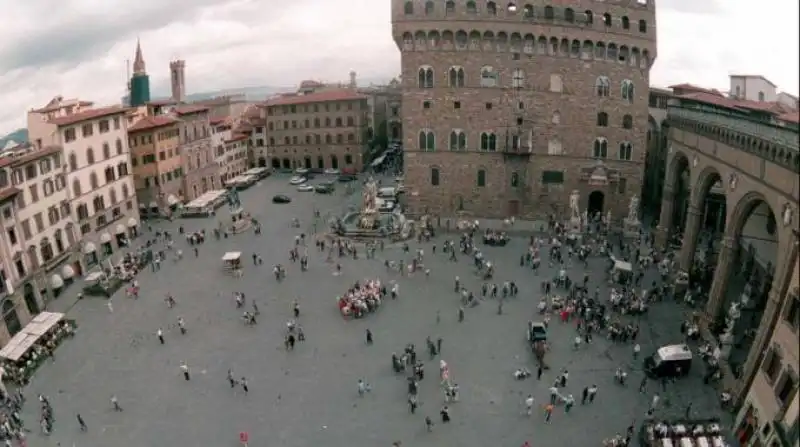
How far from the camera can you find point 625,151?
48.3 metres

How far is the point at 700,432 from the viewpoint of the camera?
21.6 m

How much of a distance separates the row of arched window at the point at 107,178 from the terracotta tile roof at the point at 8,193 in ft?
23.1

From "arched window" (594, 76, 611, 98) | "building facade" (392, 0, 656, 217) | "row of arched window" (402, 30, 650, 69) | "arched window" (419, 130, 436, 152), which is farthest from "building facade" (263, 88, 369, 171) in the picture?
"arched window" (594, 76, 611, 98)

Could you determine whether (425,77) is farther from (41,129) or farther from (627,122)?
(41,129)

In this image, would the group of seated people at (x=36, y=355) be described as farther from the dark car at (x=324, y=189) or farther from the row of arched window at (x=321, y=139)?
the row of arched window at (x=321, y=139)

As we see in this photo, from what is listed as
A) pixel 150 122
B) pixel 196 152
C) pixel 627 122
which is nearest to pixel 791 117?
pixel 627 122

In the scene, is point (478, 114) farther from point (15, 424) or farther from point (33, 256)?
point (15, 424)

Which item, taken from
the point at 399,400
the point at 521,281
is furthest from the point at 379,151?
the point at 399,400

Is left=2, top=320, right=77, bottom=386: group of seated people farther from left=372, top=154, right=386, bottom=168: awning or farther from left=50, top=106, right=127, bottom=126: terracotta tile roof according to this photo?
left=372, top=154, right=386, bottom=168: awning

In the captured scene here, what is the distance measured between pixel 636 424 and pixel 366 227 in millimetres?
26294

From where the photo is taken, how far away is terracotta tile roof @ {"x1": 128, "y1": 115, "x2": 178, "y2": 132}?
174ft


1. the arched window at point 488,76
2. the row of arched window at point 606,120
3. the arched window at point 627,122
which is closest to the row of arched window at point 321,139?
the arched window at point 488,76

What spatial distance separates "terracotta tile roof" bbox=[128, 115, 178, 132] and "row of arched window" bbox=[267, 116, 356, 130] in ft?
58.7

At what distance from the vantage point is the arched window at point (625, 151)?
4812 cm
